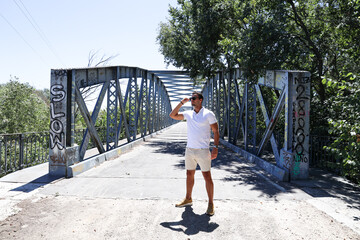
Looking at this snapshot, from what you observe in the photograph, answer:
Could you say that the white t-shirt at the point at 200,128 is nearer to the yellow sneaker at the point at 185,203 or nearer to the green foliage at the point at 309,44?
the yellow sneaker at the point at 185,203

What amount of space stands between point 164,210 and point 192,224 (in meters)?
0.66

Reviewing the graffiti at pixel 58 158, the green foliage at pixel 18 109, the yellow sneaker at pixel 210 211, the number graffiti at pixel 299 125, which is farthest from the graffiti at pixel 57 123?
the green foliage at pixel 18 109

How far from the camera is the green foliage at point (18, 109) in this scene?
612 inches

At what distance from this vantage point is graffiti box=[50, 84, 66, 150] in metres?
6.09

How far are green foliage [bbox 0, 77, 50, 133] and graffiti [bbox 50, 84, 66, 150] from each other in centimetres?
1142

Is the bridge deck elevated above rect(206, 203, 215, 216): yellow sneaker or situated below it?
below

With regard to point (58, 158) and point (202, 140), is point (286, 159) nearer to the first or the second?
point (202, 140)

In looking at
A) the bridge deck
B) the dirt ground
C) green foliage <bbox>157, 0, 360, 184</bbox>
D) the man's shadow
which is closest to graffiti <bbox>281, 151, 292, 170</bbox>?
the bridge deck

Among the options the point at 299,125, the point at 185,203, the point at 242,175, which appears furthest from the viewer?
the point at 242,175

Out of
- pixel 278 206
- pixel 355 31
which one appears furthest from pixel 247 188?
pixel 355 31

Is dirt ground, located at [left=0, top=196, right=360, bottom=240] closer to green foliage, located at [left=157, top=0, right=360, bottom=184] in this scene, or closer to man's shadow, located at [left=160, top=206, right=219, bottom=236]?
man's shadow, located at [left=160, top=206, right=219, bottom=236]

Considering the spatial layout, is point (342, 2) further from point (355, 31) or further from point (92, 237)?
point (92, 237)

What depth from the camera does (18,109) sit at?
16031 mm

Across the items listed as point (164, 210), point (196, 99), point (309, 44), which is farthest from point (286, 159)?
point (309, 44)
